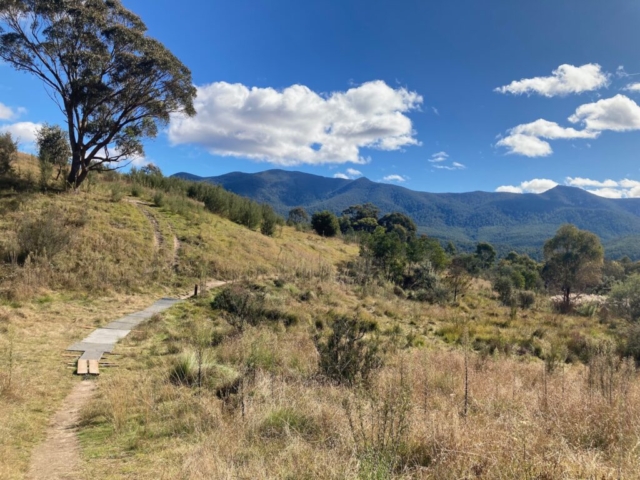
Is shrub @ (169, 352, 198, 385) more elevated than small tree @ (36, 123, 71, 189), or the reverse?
small tree @ (36, 123, 71, 189)

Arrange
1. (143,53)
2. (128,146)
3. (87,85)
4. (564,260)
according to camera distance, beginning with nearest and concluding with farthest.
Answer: (87,85), (143,53), (128,146), (564,260)

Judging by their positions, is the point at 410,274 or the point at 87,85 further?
the point at 410,274

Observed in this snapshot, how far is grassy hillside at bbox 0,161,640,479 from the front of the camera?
312 cm

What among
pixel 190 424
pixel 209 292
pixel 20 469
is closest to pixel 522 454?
pixel 190 424

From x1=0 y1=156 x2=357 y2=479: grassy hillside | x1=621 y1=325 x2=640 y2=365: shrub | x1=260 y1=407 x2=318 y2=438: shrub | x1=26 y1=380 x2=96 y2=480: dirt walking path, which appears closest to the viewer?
x1=26 y1=380 x2=96 y2=480: dirt walking path

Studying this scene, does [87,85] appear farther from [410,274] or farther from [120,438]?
[410,274]

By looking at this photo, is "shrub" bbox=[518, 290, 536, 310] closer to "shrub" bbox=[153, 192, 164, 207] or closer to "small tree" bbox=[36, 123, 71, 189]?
"shrub" bbox=[153, 192, 164, 207]

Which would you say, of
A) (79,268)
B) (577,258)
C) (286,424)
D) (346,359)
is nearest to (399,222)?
(577,258)

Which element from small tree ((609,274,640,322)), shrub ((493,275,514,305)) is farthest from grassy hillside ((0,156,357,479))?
small tree ((609,274,640,322))

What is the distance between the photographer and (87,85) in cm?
1731

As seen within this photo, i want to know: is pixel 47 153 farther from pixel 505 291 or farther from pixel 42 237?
pixel 505 291

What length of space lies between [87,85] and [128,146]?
3.47 metres

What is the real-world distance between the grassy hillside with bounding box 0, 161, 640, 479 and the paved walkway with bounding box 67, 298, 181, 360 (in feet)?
1.13

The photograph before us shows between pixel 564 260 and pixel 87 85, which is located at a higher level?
pixel 87 85
